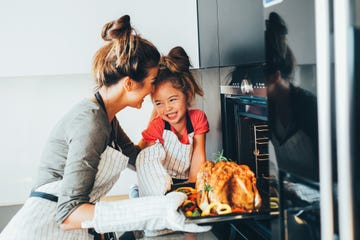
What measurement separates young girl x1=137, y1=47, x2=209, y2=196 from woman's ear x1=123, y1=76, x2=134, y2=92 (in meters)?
0.13

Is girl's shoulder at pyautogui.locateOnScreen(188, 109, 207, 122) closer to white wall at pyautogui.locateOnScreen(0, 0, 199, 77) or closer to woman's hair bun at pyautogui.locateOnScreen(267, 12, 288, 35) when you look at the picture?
white wall at pyautogui.locateOnScreen(0, 0, 199, 77)

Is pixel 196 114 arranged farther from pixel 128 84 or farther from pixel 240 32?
pixel 240 32

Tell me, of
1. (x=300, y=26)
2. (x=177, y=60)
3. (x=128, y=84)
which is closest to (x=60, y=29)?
(x=128, y=84)

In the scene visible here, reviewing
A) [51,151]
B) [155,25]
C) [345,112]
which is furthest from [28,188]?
[345,112]

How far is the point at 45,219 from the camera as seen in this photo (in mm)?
1786

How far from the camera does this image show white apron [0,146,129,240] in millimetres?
1765

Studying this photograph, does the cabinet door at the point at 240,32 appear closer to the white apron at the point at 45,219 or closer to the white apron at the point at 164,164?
the white apron at the point at 164,164

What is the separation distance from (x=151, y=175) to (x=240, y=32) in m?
0.67

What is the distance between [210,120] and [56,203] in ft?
2.24

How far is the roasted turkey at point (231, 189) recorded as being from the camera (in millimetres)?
1628

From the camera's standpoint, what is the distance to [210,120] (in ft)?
7.04

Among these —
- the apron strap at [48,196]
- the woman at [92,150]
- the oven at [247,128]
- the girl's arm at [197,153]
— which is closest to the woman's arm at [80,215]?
the woman at [92,150]

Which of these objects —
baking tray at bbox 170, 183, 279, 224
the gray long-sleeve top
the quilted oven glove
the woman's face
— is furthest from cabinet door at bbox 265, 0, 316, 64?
the woman's face

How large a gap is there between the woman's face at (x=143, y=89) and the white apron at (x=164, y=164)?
0.56 feet
